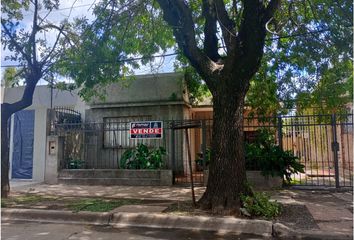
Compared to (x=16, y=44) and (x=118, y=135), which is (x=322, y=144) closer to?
(x=118, y=135)

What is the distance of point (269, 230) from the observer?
619 cm

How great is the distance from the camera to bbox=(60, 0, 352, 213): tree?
7188 millimetres

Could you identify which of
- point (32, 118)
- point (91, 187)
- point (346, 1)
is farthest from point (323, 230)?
point (32, 118)

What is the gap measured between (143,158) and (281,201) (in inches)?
212

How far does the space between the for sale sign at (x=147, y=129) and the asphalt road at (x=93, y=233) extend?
206 inches

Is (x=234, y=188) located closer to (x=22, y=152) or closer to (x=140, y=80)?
(x=140, y=80)

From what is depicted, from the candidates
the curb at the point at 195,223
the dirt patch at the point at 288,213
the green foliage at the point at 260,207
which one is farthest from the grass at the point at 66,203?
the green foliage at the point at 260,207

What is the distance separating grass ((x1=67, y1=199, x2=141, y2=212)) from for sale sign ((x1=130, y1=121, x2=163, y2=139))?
3.39 metres

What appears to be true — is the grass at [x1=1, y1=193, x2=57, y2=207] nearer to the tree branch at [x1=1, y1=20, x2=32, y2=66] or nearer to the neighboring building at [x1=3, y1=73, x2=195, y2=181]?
the neighboring building at [x1=3, y1=73, x2=195, y2=181]

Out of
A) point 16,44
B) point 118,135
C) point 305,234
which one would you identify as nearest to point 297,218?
point 305,234

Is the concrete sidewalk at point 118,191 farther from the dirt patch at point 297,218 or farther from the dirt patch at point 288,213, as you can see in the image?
the dirt patch at point 297,218

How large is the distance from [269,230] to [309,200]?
306 centimetres

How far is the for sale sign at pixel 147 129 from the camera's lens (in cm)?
1191

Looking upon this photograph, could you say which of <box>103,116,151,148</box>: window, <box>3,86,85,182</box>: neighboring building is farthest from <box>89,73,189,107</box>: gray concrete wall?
<box>3,86,85,182</box>: neighboring building
